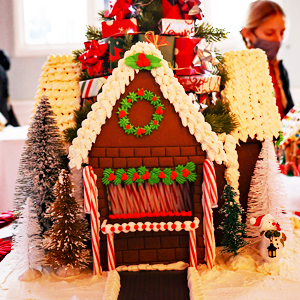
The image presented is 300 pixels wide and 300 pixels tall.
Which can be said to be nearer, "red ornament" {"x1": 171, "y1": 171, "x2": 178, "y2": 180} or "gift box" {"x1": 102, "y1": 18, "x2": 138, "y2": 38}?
"red ornament" {"x1": 171, "y1": 171, "x2": 178, "y2": 180}

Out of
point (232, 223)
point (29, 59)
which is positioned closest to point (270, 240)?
point (232, 223)

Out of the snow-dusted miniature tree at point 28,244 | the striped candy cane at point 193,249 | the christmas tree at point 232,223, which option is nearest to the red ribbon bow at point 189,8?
the christmas tree at point 232,223

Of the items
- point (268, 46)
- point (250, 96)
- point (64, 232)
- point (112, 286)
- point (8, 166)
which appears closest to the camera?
point (112, 286)

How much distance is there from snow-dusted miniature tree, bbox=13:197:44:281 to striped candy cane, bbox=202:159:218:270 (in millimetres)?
907

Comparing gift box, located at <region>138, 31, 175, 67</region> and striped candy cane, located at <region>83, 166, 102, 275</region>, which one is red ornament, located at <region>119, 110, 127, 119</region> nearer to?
striped candy cane, located at <region>83, 166, 102, 275</region>

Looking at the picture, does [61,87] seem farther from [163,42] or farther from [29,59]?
[29,59]

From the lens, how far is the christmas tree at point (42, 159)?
1.92m

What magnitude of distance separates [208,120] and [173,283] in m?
0.89

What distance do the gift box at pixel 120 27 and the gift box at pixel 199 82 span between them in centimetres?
40

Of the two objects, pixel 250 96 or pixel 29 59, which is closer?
pixel 250 96

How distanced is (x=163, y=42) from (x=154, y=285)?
4.36 feet

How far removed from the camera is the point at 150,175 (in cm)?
188

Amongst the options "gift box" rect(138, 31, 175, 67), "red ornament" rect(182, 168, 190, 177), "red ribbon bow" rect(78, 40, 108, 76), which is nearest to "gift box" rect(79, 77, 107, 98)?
"red ribbon bow" rect(78, 40, 108, 76)

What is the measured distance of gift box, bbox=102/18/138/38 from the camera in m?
2.03
